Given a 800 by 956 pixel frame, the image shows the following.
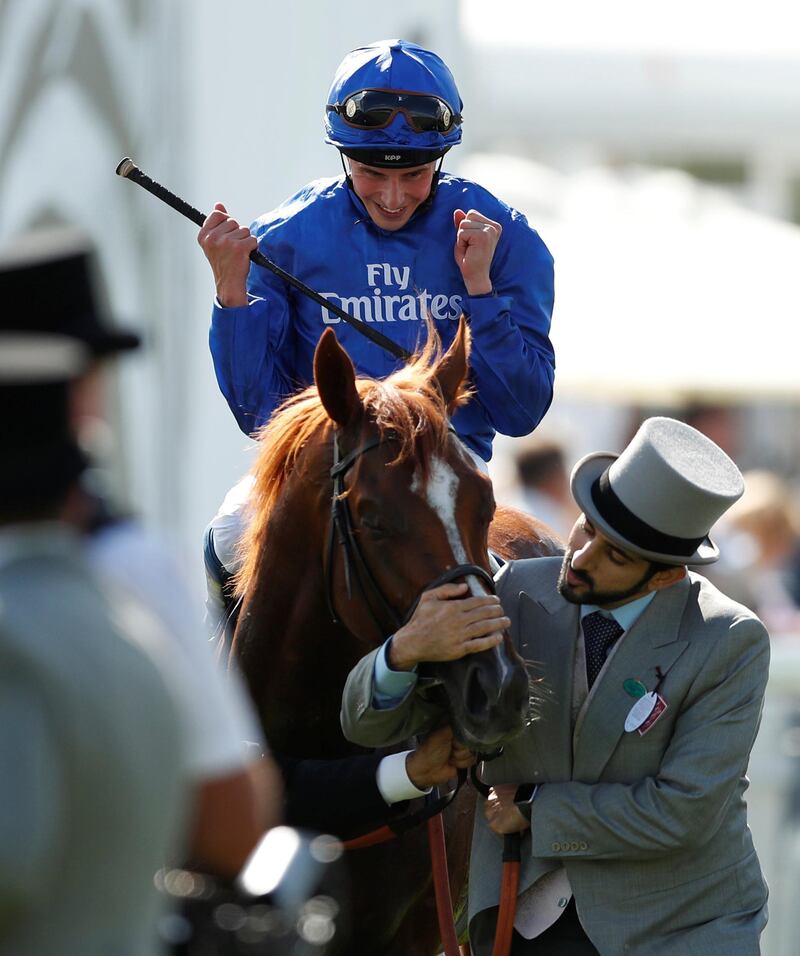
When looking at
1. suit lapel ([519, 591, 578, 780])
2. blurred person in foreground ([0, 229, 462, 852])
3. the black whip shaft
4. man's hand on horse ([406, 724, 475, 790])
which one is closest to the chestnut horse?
the black whip shaft

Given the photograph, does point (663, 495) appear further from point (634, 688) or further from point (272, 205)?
point (272, 205)

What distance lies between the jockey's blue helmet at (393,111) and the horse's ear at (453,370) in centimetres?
56

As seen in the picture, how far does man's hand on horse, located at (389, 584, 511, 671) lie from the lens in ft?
11.1

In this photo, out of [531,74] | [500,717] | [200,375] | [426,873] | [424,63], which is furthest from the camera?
[531,74]

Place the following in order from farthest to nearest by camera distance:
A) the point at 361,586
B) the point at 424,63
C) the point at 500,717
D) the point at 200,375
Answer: the point at 200,375 → the point at 424,63 → the point at 361,586 → the point at 500,717

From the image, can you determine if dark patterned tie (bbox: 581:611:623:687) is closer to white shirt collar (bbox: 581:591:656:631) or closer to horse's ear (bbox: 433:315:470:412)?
white shirt collar (bbox: 581:591:656:631)

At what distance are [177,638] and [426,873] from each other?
1.87 m

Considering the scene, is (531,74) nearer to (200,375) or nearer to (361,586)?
(200,375)

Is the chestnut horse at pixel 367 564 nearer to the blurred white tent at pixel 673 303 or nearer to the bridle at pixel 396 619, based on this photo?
the bridle at pixel 396 619

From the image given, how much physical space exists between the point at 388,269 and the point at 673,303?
8.69m

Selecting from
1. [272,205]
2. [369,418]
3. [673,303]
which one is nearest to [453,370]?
[369,418]

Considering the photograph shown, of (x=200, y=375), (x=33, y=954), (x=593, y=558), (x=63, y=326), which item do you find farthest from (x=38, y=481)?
(x=200, y=375)

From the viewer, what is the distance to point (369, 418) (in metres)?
3.78

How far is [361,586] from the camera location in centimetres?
373
